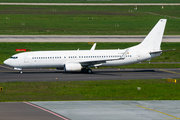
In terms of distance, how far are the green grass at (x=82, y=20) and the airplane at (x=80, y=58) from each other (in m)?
48.2

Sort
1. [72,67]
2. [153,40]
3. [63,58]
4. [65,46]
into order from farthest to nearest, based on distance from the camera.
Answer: [65,46] < [153,40] < [63,58] < [72,67]

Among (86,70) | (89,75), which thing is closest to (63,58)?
(86,70)

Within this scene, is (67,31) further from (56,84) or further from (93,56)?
(56,84)

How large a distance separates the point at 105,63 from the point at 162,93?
61.5 ft

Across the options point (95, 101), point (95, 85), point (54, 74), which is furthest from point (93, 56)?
point (95, 101)

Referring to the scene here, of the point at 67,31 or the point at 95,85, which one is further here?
the point at 67,31

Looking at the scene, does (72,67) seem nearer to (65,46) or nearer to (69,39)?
(65,46)

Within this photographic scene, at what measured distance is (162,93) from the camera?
118ft

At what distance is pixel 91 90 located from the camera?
1480 inches

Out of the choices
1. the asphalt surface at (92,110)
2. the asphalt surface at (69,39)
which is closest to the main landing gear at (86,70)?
the asphalt surface at (92,110)

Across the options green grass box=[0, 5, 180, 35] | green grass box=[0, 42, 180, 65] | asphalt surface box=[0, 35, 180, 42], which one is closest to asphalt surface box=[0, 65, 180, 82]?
green grass box=[0, 42, 180, 65]

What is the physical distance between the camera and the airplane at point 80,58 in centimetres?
5231

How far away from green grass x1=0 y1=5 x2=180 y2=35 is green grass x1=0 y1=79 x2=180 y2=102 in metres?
60.7

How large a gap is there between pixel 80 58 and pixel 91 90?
53.4 feet
